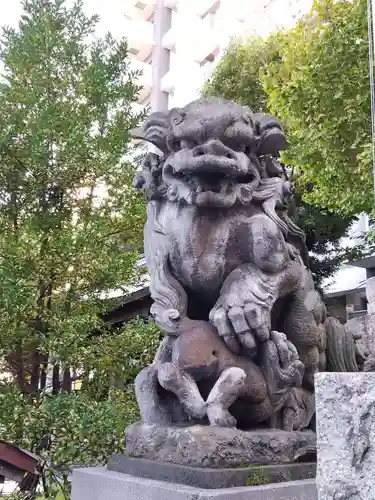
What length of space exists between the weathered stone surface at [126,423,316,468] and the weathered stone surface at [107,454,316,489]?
43 millimetres

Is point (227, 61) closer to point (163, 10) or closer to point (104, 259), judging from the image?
point (104, 259)

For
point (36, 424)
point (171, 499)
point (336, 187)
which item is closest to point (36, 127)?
point (36, 424)

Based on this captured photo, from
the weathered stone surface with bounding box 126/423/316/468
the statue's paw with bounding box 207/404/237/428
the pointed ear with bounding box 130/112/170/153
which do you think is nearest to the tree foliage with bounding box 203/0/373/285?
the pointed ear with bounding box 130/112/170/153

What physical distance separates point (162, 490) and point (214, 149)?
1592 mm

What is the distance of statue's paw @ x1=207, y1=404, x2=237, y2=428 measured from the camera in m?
2.55

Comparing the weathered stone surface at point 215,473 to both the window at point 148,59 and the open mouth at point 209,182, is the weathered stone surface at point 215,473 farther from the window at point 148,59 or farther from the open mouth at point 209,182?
the window at point 148,59

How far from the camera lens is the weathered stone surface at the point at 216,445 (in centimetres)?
243

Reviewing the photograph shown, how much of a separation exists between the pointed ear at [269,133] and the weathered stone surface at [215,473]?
167cm

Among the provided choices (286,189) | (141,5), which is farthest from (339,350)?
(141,5)

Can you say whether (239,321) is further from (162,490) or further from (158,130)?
(158,130)

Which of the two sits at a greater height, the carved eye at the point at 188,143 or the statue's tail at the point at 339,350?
the carved eye at the point at 188,143

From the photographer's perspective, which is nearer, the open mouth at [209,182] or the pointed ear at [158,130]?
the open mouth at [209,182]

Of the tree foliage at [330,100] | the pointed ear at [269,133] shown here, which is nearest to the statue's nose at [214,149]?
the pointed ear at [269,133]

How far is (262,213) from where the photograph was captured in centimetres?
304
